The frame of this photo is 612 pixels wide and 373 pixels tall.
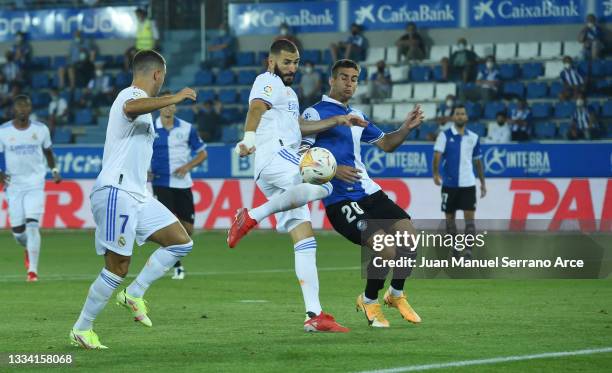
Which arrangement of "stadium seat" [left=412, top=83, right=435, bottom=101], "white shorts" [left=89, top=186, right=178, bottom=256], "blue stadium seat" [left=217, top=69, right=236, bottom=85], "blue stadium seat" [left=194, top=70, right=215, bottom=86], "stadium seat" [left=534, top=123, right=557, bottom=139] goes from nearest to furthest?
1. "white shorts" [left=89, top=186, right=178, bottom=256]
2. "stadium seat" [left=534, top=123, right=557, bottom=139]
3. "stadium seat" [left=412, top=83, right=435, bottom=101]
4. "blue stadium seat" [left=217, top=69, right=236, bottom=85]
5. "blue stadium seat" [left=194, top=70, right=215, bottom=86]

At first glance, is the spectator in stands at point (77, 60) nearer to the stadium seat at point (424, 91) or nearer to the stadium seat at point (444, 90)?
the stadium seat at point (424, 91)

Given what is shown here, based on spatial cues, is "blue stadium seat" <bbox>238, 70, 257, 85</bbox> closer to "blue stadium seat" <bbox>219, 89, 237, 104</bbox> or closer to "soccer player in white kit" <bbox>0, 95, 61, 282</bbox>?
"blue stadium seat" <bbox>219, 89, 237, 104</bbox>

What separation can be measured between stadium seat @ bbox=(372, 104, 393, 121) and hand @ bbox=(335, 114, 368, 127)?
20.1 meters

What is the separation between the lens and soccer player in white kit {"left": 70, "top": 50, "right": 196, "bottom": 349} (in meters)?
9.68

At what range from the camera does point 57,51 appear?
38.0 m

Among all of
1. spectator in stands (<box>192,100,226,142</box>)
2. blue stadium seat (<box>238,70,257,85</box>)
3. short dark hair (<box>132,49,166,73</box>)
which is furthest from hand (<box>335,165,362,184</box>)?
blue stadium seat (<box>238,70,257,85</box>)

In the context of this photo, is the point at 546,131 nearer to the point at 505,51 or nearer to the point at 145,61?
the point at 505,51

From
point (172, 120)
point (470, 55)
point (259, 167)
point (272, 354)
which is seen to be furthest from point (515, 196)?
point (272, 354)

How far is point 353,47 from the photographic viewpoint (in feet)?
105

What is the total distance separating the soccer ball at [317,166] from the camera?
10391mm

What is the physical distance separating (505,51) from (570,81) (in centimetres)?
283

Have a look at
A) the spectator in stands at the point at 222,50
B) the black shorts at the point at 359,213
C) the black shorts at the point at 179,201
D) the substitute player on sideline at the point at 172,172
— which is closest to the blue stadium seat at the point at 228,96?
the spectator in stands at the point at 222,50

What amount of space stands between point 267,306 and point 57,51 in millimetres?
26422

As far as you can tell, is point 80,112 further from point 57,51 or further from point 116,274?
point 116,274
